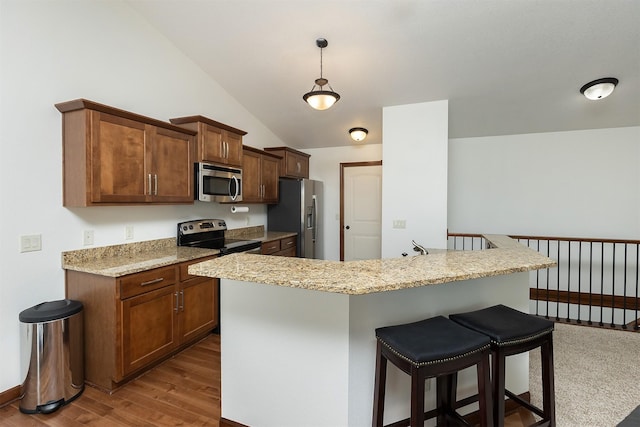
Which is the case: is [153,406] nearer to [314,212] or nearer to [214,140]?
[214,140]

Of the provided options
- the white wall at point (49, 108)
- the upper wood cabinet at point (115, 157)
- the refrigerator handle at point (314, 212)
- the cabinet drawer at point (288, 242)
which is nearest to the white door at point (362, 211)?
the refrigerator handle at point (314, 212)

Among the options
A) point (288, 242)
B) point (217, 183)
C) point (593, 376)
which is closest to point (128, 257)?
point (217, 183)

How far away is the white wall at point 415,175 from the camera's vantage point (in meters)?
3.58

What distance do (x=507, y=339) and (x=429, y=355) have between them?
1.52ft

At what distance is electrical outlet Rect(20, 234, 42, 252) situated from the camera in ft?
6.89

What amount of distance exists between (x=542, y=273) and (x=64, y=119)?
5843mm

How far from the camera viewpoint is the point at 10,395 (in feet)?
6.69

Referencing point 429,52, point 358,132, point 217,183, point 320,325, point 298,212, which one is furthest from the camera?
point 298,212

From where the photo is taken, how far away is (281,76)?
3.53 m

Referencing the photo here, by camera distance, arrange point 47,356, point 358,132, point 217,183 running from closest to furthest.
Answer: point 47,356
point 217,183
point 358,132

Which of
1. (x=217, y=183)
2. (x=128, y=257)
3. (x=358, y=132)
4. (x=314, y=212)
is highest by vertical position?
(x=358, y=132)

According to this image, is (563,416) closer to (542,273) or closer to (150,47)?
(542,273)

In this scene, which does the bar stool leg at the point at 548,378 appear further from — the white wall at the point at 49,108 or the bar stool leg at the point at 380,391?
the white wall at the point at 49,108

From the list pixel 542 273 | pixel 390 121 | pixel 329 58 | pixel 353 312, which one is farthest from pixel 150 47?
pixel 542 273
